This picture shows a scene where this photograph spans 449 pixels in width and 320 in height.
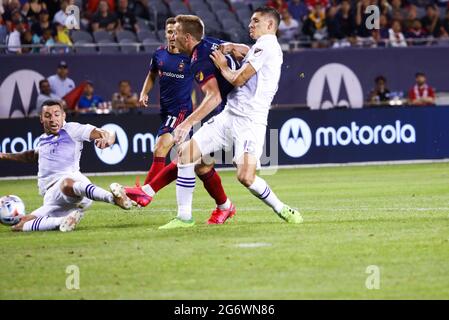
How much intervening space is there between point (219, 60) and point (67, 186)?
7.24 feet

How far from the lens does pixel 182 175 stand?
41.6ft

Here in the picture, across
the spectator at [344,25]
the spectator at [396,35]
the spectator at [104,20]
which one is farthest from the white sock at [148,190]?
the spectator at [396,35]

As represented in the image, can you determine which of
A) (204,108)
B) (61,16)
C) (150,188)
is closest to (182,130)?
(204,108)

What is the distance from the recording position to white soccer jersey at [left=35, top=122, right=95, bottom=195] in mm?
12945

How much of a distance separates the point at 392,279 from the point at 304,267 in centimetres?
90

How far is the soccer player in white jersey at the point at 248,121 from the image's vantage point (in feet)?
41.1

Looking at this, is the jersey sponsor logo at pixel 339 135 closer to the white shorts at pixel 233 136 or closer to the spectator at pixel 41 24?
the spectator at pixel 41 24

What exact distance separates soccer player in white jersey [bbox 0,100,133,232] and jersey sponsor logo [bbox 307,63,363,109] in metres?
13.4

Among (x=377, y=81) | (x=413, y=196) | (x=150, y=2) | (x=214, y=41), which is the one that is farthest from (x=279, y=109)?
(x=214, y=41)

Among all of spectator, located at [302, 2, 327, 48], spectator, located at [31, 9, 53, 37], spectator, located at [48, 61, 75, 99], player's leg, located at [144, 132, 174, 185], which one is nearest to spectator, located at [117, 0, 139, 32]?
spectator, located at [31, 9, 53, 37]

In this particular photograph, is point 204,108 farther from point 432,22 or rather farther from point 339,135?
point 432,22

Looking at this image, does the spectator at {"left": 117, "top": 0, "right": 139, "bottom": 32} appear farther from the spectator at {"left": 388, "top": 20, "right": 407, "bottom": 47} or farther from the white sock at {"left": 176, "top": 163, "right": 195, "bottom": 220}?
the white sock at {"left": 176, "top": 163, "right": 195, "bottom": 220}

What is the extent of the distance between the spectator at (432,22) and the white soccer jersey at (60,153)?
1672cm

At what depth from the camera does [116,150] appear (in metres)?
22.9
